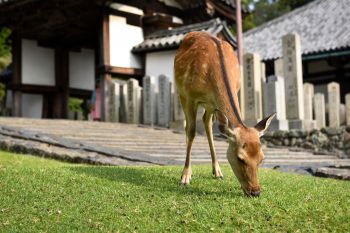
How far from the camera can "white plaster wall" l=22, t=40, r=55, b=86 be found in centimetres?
2092

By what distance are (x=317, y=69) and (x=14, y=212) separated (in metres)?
19.6

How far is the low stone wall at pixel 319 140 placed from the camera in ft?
44.8

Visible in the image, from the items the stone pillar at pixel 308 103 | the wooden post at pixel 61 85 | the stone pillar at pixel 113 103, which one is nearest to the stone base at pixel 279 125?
the stone pillar at pixel 308 103

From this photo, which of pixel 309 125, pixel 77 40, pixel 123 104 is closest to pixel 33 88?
pixel 77 40

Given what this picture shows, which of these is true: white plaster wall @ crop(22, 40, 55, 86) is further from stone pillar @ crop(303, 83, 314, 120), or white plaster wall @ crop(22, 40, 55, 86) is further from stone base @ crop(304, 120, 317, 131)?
stone base @ crop(304, 120, 317, 131)

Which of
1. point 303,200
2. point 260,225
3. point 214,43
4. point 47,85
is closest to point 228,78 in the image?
point 214,43

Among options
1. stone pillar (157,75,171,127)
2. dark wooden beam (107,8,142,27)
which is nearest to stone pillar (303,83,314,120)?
stone pillar (157,75,171,127)

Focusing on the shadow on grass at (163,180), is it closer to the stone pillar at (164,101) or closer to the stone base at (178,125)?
the stone base at (178,125)

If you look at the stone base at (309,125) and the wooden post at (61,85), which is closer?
the stone base at (309,125)

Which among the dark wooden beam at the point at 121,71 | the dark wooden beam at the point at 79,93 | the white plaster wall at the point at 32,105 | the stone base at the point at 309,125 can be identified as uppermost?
the dark wooden beam at the point at 121,71

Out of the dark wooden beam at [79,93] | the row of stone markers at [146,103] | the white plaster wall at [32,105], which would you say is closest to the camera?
the row of stone markers at [146,103]

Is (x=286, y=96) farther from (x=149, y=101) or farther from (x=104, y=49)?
(x=104, y=49)

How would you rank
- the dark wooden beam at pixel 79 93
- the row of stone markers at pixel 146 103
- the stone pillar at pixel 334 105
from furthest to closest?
the dark wooden beam at pixel 79 93 < the row of stone markers at pixel 146 103 < the stone pillar at pixel 334 105

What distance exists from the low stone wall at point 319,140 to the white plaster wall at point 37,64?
12.4 metres
